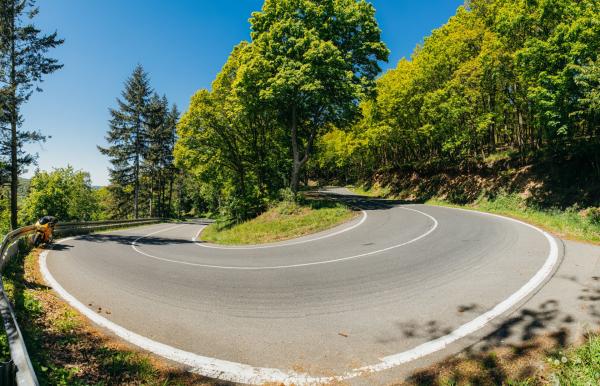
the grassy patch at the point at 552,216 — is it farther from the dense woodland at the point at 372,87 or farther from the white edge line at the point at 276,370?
the white edge line at the point at 276,370

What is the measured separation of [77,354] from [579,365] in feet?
20.3

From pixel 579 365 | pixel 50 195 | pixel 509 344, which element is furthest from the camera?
pixel 50 195

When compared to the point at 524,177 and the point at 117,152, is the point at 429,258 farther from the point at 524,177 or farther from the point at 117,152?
the point at 117,152

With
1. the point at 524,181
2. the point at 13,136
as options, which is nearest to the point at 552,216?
the point at 524,181

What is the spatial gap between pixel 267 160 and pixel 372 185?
26.9 meters

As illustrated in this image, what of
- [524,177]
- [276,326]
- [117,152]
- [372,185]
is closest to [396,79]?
[524,177]

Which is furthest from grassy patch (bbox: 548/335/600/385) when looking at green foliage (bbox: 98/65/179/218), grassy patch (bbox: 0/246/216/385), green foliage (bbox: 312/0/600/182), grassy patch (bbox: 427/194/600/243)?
green foliage (bbox: 98/65/179/218)

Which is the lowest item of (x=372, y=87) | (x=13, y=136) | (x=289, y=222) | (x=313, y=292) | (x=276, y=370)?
(x=276, y=370)

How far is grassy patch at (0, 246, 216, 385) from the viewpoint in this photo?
11.5 ft

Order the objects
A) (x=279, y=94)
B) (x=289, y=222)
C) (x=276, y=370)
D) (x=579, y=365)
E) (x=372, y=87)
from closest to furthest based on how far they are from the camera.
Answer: (x=579, y=365) → (x=276, y=370) → (x=289, y=222) → (x=279, y=94) → (x=372, y=87)

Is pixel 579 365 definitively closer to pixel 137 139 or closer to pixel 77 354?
pixel 77 354

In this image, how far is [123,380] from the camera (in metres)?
3.54

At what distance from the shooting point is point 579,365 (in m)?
3.24

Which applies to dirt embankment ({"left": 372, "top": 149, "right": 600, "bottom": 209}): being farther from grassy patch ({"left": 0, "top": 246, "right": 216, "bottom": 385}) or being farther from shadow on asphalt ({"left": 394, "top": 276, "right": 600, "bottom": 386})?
grassy patch ({"left": 0, "top": 246, "right": 216, "bottom": 385})
